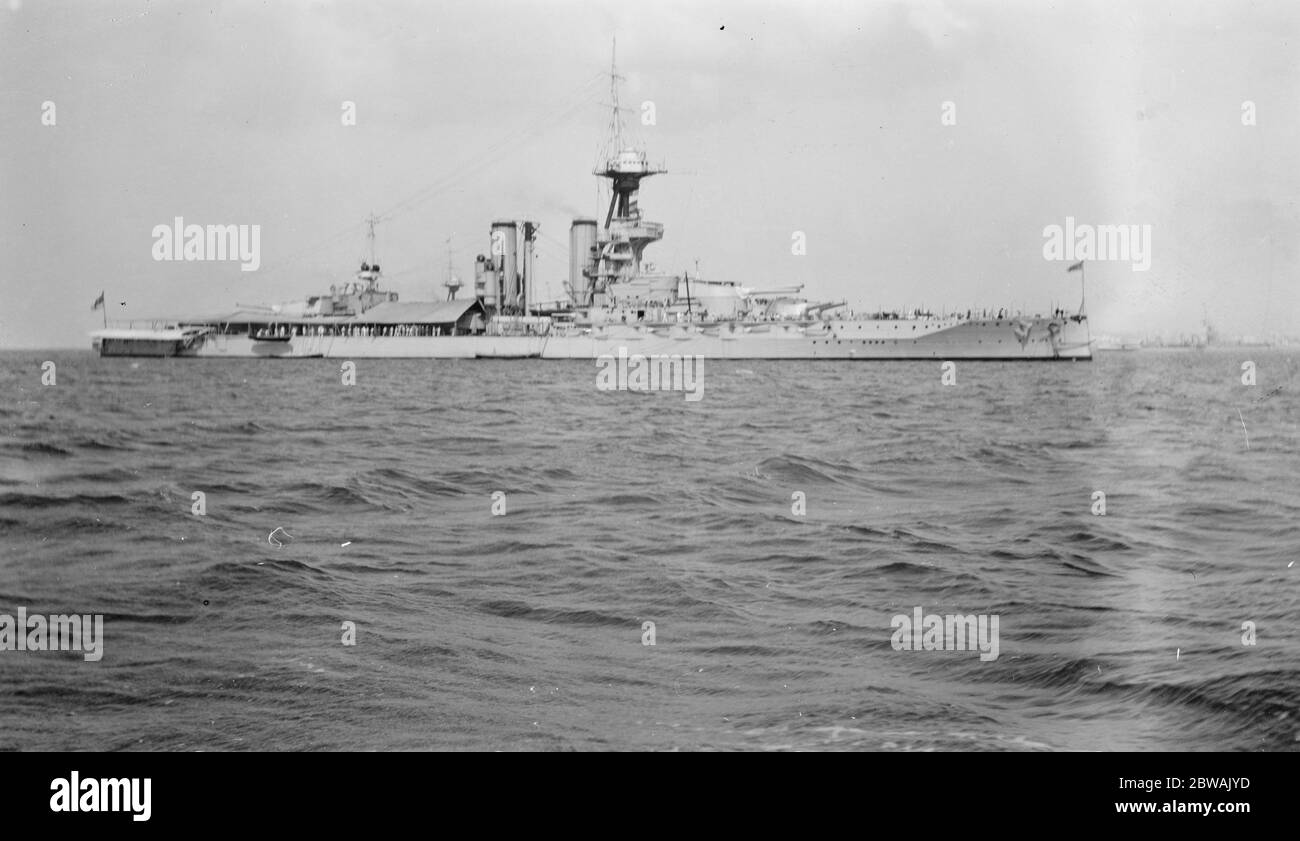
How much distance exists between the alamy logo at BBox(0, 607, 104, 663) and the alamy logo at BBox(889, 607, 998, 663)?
5187mm

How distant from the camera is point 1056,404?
68.2 feet

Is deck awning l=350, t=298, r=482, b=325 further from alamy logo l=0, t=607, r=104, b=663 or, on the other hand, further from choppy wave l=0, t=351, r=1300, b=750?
alamy logo l=0, t=607, r=104, b=663

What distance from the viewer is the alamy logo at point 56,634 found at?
6.75m

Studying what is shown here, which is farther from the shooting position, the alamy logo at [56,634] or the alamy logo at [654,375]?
the alamy logo at [654,375]

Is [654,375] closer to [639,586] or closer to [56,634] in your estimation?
[639,586]

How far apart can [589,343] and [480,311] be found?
6.86 m

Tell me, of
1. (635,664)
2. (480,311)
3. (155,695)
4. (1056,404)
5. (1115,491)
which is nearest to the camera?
(155,695)

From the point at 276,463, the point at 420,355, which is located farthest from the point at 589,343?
the point at 276,463

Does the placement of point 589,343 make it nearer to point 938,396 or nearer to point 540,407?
point 938,396

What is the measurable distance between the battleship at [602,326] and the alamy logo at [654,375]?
3.43m

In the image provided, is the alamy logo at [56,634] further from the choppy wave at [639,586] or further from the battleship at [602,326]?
the battleship at [602,326]
